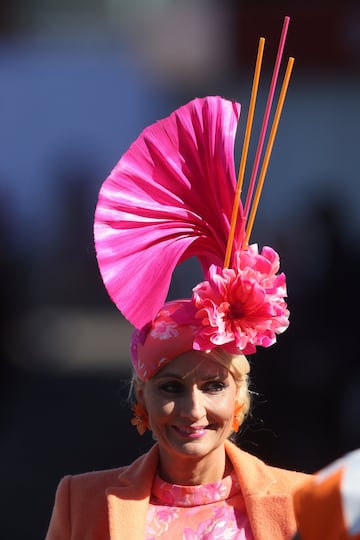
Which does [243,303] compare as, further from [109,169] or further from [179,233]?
[109,169]

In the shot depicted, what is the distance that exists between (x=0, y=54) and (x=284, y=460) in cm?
311

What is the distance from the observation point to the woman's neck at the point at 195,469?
8.84 feet

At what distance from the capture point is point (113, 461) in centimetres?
590

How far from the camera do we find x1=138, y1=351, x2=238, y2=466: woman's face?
262 centimetres

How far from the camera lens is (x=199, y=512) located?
2.68 metres

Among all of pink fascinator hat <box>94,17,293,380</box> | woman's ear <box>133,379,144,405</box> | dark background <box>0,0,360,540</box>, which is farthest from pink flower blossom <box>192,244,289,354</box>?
dark background <box>0,0,360,540</box>

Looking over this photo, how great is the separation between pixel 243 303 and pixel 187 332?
0.15m

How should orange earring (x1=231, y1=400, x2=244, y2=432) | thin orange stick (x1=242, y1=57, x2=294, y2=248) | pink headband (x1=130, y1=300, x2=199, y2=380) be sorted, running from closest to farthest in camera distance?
thin orange stick (x1=242, y1=57, x2=294, y2=248), pink headband (x1=130, y1=300, x2=199, y2=380), orange earring (x1=231, y1=400, x2=244, y2=432)

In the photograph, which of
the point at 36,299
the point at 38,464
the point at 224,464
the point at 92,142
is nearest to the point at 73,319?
the point at 36,299

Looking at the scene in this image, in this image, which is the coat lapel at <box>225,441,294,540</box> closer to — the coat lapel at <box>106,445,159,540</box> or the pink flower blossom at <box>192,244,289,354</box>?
the coat lapel at <box>106,445,159,540</box>

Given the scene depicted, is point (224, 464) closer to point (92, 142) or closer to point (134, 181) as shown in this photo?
point (134, 181)

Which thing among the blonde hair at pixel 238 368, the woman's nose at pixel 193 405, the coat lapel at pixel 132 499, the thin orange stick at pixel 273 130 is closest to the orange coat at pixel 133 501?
the coat lapel at pixel 132 499

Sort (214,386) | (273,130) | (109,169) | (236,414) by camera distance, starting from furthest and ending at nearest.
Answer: (109,169) → (236,414) → (214,386) → (273,130)

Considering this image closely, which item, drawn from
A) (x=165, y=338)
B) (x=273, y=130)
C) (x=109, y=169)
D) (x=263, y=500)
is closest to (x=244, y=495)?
(x=263, y=500)
